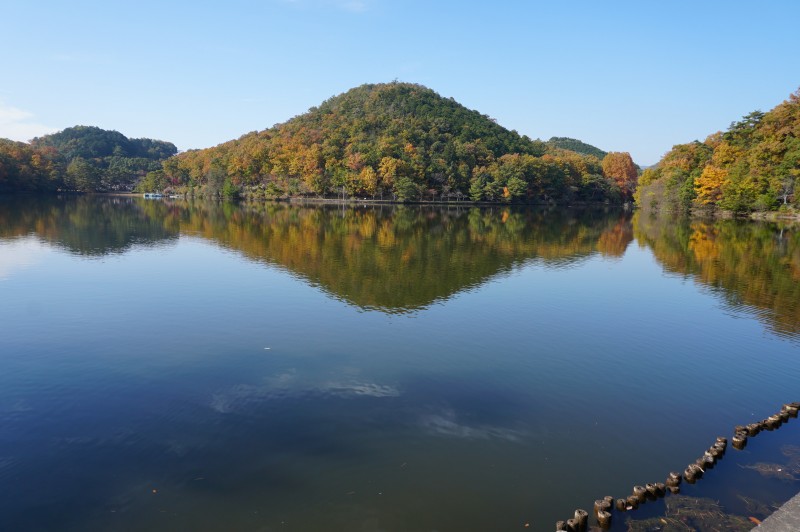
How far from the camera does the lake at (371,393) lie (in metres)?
7.18

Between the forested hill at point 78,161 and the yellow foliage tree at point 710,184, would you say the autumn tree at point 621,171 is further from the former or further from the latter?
the forested hill at point 78,161

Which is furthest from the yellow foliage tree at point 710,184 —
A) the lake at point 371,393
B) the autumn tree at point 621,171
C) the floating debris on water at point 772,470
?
the floating debris on water at point 772,470

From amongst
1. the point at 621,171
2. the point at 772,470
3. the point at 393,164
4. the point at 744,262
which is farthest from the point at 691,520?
the point at 621,171

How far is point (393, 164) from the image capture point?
7862 cm

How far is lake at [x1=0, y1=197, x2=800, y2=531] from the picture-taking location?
7.18 meters

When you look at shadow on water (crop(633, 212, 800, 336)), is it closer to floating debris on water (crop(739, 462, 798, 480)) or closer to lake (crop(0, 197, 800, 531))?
lake (crop(0, 197, 800, 531))

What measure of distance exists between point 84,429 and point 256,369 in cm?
370

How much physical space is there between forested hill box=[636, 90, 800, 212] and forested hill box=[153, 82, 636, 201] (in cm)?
2212

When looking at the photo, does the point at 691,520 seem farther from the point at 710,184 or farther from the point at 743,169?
the point at 710,184

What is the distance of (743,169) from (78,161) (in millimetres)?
119978

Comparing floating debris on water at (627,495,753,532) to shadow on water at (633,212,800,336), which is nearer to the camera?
floating debris on water at (627,495,753,532)

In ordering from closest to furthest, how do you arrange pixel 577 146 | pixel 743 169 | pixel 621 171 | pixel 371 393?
1. pixel 371 393
2. pixel 743 169
3. pixel 621 171
4. pixel 577 146

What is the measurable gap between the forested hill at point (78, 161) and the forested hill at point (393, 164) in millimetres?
10236

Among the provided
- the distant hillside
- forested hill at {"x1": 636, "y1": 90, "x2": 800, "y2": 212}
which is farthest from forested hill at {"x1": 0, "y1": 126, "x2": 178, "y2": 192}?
the distant hillside
